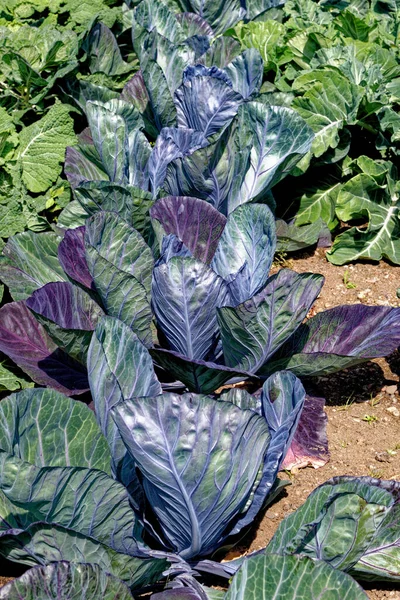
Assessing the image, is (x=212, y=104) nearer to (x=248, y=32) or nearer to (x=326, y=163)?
(x=326, y=163)

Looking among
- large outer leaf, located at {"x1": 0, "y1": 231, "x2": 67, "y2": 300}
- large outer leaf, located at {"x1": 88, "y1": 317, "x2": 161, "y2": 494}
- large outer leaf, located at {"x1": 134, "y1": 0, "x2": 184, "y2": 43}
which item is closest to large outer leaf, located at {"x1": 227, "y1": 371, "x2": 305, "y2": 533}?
large outer leaf, located at {"x1": 88, "y1": 317, "x2": 161, "y2": 494}

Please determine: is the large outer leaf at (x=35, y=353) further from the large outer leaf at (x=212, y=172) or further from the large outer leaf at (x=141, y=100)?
the large outer leaf at (x=141, y=100)

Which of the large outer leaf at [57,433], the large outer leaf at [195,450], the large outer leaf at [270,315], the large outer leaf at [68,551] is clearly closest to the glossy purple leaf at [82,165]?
the large outer leaf at [270,315]

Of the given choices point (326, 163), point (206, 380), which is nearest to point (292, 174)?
point (326, 163)

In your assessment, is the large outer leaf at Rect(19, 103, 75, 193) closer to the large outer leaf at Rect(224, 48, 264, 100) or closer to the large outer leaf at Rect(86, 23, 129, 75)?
the large outer leaf at Rect(86, 23, 129, 75)

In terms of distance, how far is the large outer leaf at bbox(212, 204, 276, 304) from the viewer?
10.3ft

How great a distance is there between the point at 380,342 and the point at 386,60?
2.09m

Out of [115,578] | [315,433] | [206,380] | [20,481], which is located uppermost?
[20,481]

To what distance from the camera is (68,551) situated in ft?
7.50

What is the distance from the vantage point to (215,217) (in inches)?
138

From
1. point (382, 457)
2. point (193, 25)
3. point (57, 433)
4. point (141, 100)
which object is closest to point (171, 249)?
point (57, 433)

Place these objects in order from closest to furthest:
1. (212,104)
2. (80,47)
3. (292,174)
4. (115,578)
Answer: (115,578), (212,104), (292,174), (80,47)

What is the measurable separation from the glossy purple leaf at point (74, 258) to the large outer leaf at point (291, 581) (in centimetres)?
146

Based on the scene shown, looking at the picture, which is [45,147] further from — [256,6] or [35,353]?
[256,6]
